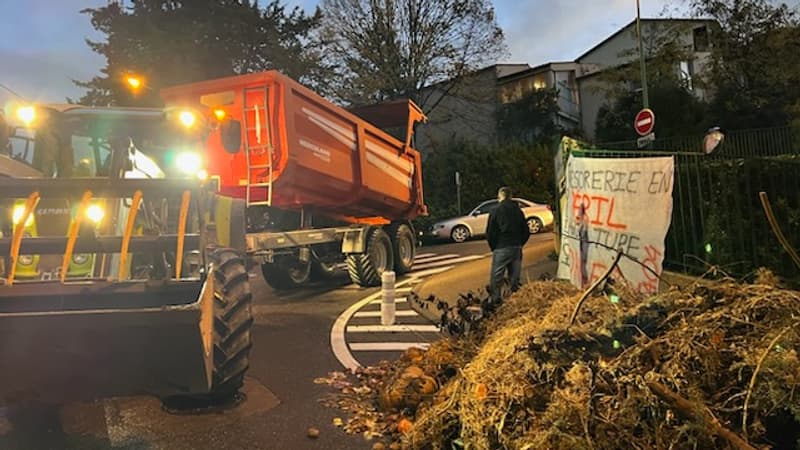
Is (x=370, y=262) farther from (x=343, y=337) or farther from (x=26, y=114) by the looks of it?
(x=26, y=114)

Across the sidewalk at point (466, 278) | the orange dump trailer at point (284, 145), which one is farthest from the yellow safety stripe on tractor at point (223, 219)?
the sidewalk at point (466, 278)

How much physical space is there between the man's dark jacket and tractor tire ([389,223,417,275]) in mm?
4650

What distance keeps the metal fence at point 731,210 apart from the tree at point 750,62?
19409mm

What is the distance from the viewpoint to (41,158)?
601 cm

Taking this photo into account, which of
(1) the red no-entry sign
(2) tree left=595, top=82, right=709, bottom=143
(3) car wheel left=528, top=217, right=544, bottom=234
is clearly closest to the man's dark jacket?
(1) the red no-entry sign

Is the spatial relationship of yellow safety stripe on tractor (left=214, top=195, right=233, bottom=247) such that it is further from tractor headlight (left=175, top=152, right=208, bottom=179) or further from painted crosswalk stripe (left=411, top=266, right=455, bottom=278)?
painted crosswalk stripe (left=411, top=266, right=455, bottom=278)

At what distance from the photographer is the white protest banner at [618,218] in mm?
5594

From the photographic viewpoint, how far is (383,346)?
717 cm

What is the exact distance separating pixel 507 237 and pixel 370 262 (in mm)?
3676

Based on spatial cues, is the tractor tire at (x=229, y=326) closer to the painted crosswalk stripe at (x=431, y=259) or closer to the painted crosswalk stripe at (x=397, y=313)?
the painted crosswalk stripe at (x=397, y=313)

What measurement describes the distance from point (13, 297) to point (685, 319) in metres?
4.63

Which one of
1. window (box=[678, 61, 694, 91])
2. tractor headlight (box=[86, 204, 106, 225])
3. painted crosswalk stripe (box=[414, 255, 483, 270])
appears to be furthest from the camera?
window (box=[678, 61, 694, 91])

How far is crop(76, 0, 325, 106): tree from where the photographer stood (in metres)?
25.4

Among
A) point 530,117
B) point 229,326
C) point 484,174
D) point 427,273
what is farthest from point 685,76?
point 229,326
